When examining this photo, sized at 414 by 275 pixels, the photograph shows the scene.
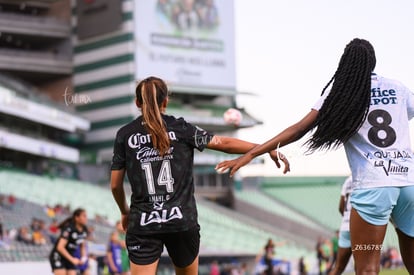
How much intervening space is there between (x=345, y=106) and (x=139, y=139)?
152 centimetres

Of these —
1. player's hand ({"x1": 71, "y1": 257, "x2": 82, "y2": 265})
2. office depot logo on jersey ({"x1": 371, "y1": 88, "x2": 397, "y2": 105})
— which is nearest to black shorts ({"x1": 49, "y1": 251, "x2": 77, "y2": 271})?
player's hand ({"x1": 71, "y1": 257, "x2": 82, "y2": 265})

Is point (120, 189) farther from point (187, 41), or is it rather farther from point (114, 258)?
point (187, 41)

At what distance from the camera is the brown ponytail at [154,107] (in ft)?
22.5

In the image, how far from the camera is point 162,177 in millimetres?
6871

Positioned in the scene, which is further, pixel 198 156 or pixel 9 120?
pixel 198 156

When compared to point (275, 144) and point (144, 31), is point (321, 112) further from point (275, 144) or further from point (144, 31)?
point (144, 31)

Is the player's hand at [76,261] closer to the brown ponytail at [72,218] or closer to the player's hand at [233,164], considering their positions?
the brown ponytail at [72,218]

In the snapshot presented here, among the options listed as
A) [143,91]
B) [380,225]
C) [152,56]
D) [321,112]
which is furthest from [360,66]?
[152,56]

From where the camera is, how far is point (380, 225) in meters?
6.46

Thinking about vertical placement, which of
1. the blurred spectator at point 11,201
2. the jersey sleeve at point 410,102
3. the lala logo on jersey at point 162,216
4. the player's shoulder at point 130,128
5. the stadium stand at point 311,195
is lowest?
the stadium stand at point 311,195

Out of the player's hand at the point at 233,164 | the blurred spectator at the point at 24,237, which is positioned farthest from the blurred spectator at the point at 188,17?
the player's hand at the point at 233,164

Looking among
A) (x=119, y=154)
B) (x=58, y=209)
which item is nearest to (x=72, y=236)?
(x=119, y=154)

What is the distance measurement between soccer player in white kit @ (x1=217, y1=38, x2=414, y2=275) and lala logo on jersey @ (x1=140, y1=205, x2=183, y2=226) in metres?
0.61

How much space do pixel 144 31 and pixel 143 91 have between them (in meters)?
57.0
